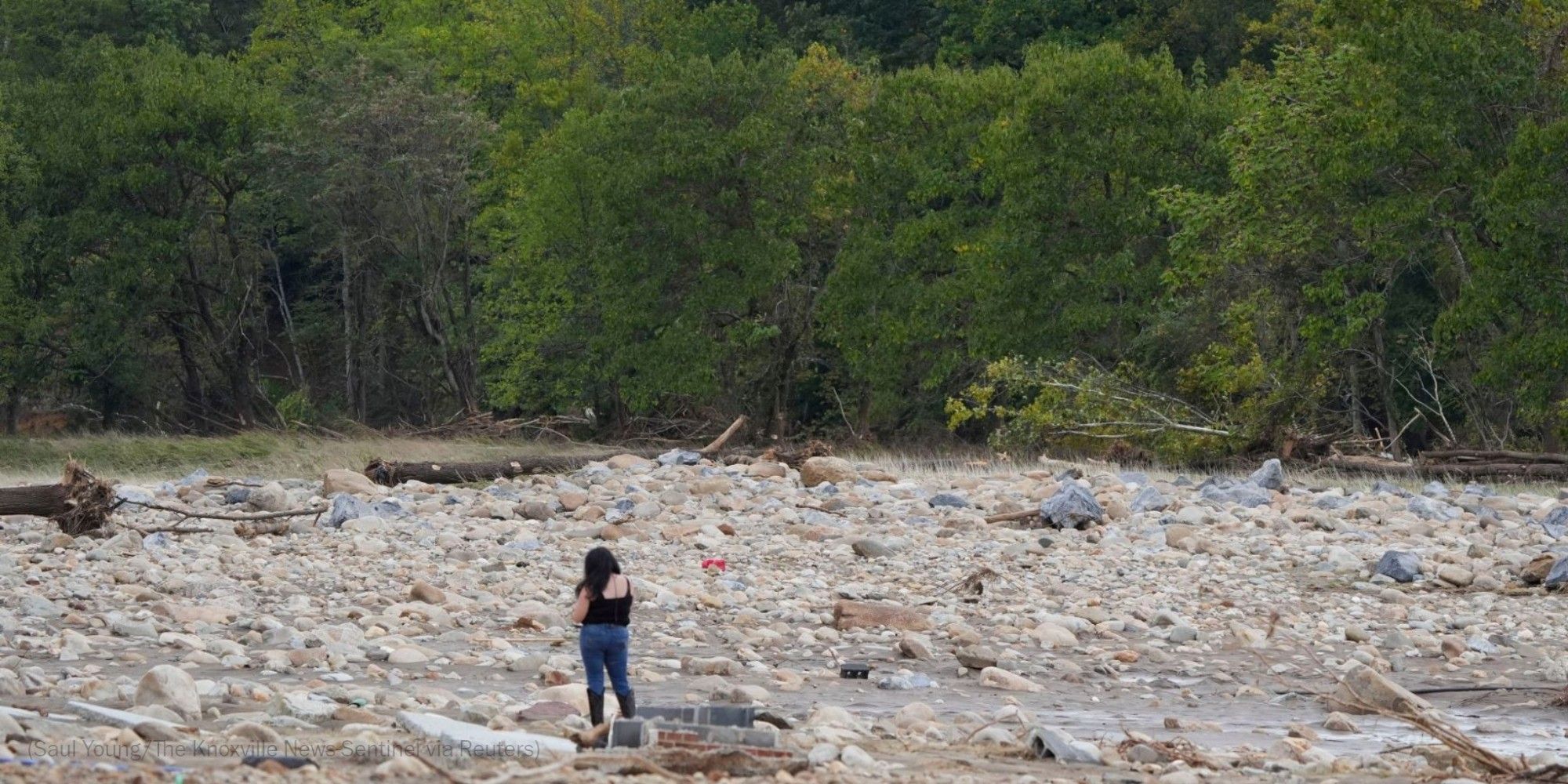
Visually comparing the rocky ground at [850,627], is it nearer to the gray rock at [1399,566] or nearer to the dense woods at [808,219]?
the gray rock at [1399,566]

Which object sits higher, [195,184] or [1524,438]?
[195,184]

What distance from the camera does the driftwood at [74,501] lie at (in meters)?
13.5

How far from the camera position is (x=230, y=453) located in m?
27.8

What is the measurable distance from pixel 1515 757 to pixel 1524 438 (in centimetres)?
1850

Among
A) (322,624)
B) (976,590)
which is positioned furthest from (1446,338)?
(322,624)

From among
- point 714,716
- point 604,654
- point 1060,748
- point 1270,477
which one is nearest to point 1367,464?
point 1270,477

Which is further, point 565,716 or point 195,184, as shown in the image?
point 195,184

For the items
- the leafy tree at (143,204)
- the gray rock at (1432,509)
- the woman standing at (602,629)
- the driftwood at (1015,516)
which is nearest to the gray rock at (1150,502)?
the driftwood at (1015,516)

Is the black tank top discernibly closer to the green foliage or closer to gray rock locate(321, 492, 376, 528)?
gray rock locate(321, 492, 376, 528)

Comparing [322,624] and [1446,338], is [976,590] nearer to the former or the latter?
[322,624]

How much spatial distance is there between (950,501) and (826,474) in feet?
6.06

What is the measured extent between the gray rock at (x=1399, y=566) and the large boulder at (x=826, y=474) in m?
6.08

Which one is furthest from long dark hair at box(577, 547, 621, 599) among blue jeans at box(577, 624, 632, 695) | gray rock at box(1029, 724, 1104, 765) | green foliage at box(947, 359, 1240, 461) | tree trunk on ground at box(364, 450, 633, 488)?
green foliage at box(947, 359, 1240, 461)

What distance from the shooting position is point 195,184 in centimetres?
4028
